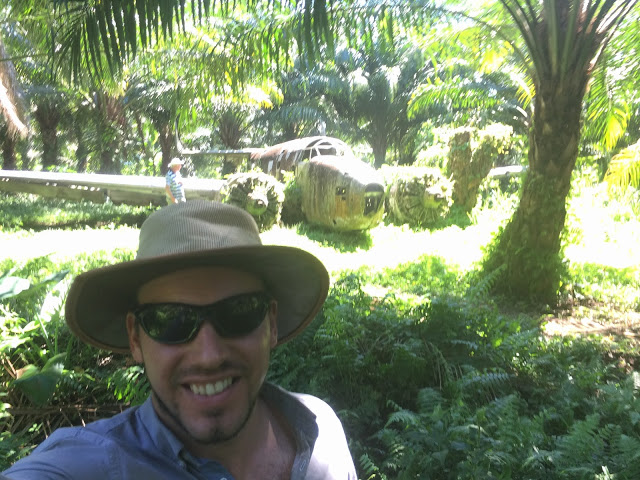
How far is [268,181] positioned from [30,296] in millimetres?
6604

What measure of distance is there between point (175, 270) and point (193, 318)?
13 centimetres

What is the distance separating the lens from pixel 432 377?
11.9 feet

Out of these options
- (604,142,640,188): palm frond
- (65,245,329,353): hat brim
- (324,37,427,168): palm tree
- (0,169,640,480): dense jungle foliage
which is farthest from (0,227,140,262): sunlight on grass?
(324,37,427,168): palm tree

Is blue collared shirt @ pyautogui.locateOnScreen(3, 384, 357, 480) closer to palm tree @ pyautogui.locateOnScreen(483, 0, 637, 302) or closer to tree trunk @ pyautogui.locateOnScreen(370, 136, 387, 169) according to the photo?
palm tree @ pyautogui.locateOnScreen(483, 0, 637, 302)

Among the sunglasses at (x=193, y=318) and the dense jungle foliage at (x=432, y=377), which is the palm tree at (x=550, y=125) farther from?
the sunglasses at (x=193, y=318)

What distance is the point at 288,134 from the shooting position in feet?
91.7

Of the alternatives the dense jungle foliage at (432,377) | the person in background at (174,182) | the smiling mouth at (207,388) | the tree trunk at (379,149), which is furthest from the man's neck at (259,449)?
the tree trunk at (379,149)

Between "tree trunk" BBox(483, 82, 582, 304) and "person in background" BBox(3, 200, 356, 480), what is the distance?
4954 millimetres

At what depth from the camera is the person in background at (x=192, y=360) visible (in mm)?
1099

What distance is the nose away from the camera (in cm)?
118

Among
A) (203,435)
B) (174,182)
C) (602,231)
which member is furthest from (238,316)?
(602,231)

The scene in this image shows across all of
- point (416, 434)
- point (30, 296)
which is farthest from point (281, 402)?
point (30, 296)

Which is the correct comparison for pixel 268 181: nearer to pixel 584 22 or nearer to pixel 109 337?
pixel 584 22

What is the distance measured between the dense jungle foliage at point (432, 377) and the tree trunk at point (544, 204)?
0.30 metres
